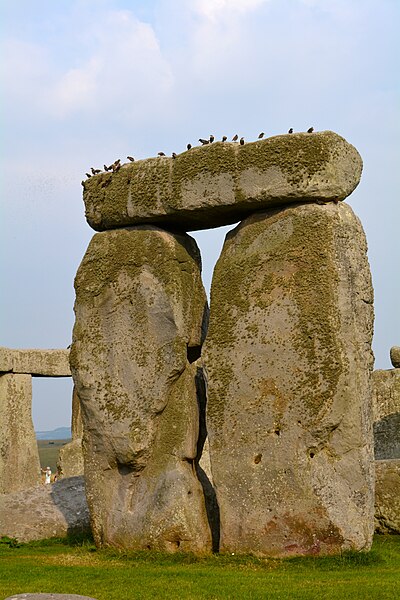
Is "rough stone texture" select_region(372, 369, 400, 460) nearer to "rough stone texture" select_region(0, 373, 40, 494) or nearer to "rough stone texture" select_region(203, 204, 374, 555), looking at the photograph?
"rough stone texture" select_region(0, 373, 40, 494)

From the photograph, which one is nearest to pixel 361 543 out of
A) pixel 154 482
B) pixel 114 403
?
pixel 154 482

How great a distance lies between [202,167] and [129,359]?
2319 millimetres

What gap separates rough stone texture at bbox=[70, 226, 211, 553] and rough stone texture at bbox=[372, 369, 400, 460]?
25.0 feet

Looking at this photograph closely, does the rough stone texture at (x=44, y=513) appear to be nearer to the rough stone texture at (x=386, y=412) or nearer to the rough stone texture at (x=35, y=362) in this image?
the rough stone texture at (x=386, y=412)

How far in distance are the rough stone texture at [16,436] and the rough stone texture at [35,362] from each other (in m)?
0.19

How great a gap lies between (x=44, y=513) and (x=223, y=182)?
5.19 m

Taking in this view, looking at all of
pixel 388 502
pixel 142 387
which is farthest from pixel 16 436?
pixel 388 502

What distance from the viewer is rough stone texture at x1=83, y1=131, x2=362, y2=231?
10820mm

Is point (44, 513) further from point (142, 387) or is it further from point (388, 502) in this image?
point (388, 502)

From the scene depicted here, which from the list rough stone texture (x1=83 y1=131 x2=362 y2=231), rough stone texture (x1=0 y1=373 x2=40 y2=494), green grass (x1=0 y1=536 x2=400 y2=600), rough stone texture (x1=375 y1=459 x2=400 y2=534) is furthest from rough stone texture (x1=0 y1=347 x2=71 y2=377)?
rough stone texture (x1=375 y1=459 x2=400 y2=534)

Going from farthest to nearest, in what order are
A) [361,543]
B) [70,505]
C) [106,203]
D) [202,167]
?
1. [70,505]
2. [106,203]
3. [202,167]
4. [361,543]

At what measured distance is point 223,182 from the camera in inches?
444

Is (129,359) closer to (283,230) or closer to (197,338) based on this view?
(197,338)

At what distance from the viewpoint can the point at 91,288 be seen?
40.4 ft
